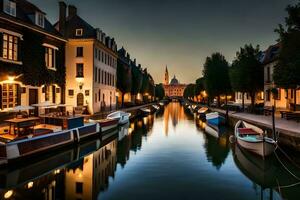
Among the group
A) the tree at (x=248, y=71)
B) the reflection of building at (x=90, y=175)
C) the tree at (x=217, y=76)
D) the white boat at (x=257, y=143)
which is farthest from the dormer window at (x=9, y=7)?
the tree at (x=217, y=76)

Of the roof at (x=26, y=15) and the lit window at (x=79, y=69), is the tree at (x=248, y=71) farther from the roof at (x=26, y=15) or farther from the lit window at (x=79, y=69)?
the roof at (x=26, y=15)

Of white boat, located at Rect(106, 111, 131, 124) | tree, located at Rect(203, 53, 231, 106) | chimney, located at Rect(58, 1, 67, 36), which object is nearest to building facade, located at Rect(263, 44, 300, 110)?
tree, located at Rect(203, 53, 231, 106)

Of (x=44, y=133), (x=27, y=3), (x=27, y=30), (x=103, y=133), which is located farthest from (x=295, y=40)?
(x=27, y=3)

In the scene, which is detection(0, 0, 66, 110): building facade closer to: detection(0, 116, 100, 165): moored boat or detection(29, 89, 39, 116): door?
detection(29, 89, 39, 116): door

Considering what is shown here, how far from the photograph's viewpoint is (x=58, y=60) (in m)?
31.7

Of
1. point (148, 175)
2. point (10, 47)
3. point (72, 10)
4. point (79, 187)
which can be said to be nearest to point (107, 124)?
point (10, 47)

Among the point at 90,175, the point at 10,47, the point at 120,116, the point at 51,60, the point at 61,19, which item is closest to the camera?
the point at 90,175

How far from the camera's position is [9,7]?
22.4m

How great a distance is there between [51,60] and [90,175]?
2026 cm

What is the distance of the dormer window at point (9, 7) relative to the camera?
72.2 ft

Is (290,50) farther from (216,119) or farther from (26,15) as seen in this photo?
(26,15)

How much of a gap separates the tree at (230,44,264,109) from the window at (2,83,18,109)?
30971mm

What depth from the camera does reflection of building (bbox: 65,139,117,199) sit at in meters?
11.3

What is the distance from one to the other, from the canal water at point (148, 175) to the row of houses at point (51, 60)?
917 centimetres
